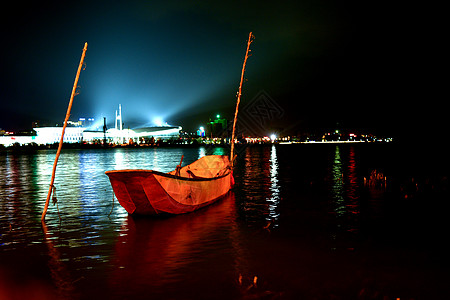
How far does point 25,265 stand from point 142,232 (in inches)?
169

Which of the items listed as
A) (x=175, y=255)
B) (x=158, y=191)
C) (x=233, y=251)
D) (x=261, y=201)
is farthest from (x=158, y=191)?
(x=261, y=201)

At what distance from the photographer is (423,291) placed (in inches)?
346

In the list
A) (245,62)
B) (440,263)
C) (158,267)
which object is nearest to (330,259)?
(440,263)

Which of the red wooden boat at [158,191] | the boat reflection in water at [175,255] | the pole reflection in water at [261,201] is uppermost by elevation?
the red wooden boat at [158,191]

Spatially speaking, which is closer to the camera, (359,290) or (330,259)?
(359,290)

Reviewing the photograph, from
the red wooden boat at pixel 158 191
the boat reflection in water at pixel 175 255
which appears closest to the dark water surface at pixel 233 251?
the boat reflection in water at pixel 175 255

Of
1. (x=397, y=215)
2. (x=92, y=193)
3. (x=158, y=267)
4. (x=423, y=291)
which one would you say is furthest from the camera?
(x=92, y=193)

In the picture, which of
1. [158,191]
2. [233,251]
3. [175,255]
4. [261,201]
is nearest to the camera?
[175,255]

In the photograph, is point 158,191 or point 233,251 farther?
point 158,191

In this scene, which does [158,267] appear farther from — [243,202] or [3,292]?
[243,202]

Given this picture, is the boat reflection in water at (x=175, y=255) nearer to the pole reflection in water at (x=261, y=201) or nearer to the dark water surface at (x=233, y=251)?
the dark water surface at (x=233, y=251)

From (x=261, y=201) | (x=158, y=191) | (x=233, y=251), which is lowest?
(x=261, y=201)

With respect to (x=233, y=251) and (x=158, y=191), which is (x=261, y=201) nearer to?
(x=158, y=191)

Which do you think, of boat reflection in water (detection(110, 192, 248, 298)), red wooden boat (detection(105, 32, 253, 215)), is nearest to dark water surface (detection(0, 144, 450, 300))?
boat reflection in water (detection(110, 192, 248, 298))
